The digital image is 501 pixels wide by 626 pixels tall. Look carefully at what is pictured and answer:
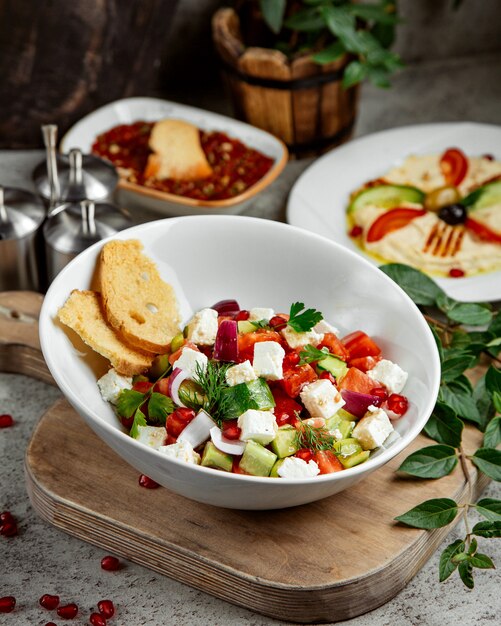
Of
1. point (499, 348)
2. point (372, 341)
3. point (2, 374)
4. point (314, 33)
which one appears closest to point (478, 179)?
point (314, 33)

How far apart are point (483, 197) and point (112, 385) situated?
1.77 metres

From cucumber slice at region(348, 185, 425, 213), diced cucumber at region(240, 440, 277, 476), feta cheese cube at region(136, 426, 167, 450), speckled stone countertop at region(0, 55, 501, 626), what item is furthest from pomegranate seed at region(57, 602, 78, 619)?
cucumber slice at region(348, 185, 425, 213)

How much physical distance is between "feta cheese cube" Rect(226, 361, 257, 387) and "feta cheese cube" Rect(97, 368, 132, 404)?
29 centimetres

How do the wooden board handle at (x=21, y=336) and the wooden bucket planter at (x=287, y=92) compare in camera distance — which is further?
the wooden bucket planter at (x=287, y=92)

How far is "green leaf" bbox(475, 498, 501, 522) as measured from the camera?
2.11 m

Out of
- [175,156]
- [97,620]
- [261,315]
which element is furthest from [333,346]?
[175,156]

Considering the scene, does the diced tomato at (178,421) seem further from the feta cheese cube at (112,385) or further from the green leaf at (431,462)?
the green leaf at (431,462)

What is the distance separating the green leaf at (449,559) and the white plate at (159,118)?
1502 millimetres

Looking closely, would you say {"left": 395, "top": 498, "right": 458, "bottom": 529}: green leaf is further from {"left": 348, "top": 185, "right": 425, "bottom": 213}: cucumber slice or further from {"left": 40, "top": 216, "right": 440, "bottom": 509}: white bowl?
{"left": 348, "top": 185, "right": 425, "bottom": 213}: cucumber slice

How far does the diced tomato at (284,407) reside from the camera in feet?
7.08

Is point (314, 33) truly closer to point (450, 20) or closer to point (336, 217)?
point (336, 217)

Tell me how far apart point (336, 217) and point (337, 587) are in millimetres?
1634

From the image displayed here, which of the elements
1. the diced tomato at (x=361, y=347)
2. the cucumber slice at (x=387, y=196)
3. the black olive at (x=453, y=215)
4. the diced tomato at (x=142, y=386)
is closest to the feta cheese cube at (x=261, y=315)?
the diced tomato at (x=361, y=347)

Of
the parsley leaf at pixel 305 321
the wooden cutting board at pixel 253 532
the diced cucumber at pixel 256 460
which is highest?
the parsley leaf at pixel 305 321
